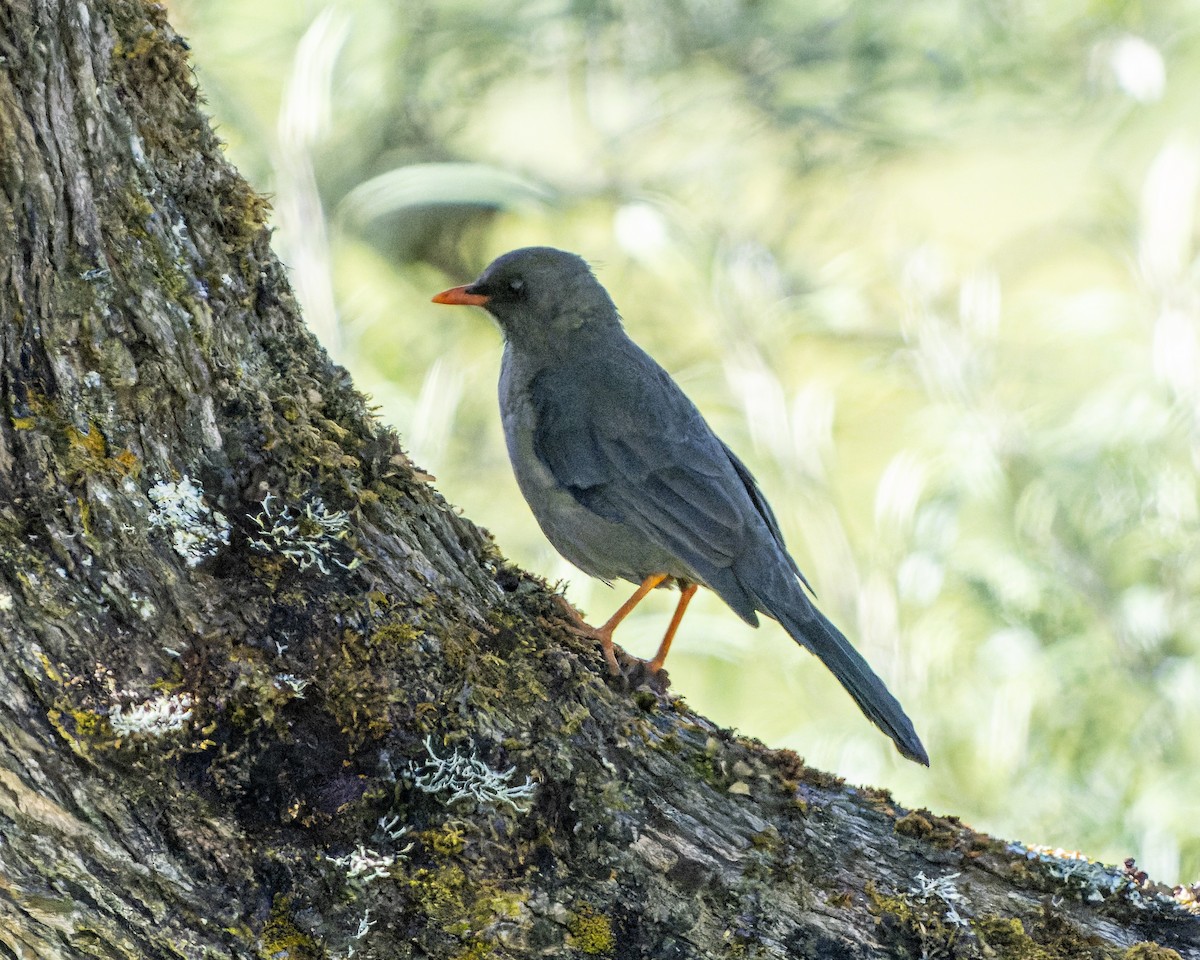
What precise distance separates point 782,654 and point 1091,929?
4.87 metres

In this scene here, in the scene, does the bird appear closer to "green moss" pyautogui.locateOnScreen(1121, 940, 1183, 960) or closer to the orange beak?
the orange beak

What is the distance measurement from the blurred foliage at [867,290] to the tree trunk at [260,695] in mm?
3601

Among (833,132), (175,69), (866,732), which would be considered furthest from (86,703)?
(833,132)

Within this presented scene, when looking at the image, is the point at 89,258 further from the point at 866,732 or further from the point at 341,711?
the point at 866,732

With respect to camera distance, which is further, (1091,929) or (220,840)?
(1091,929)

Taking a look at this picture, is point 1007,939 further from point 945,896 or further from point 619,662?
point 619,662

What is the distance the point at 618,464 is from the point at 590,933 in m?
1.86

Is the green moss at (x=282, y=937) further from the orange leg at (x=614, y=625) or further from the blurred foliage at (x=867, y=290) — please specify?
the blurred foliage at (x=867, y=290)

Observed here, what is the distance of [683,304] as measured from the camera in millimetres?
9375

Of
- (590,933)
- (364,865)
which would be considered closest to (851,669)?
(590,933)

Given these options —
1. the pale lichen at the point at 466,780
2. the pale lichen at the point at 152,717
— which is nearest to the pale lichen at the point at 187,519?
the pale lichen at the point at 152,717

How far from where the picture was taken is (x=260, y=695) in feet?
7.47

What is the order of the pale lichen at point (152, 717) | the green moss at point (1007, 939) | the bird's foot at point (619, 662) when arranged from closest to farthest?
the pale lichen at point (152, 717), the green moss at point (1007, 939), the bird's foot at point (619, 662)

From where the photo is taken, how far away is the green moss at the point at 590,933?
235cm
